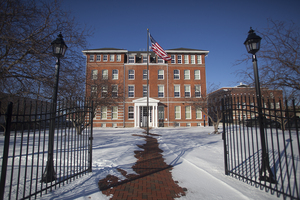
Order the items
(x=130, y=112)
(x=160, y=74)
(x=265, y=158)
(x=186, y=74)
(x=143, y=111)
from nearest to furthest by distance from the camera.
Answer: (x=265, y=158) < (x=143, y=111) < (x=130, y=112) < (x=160, y=74) < (x=186, y=74)

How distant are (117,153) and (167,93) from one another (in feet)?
76.8

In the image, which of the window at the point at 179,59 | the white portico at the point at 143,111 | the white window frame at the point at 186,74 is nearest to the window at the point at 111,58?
the white portico at the point at 143,111

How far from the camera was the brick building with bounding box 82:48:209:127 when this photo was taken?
1167 inches

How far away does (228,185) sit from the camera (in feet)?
14.8

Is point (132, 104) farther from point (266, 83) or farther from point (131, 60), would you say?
point (266, 83)

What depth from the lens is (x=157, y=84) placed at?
30594 mm

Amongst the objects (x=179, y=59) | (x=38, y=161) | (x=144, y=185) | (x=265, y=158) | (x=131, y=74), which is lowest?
(x=144, y=185)

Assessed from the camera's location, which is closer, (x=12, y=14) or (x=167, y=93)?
(x=12, y=14)

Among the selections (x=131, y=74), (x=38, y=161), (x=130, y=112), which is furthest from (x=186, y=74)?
(x=38, y=161)

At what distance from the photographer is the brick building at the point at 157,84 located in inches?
1167

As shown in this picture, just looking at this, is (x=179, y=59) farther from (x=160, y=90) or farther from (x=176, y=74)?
(x=160, y=90)

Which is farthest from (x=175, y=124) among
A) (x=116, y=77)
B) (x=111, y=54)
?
(x=111, y=54)

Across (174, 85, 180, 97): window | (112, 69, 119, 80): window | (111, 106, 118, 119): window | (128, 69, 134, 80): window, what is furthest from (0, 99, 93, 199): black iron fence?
(174, 85, 180, 97): window

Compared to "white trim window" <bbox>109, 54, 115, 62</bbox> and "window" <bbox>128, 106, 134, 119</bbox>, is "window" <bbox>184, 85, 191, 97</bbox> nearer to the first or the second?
"window" <bbox>128, 106, 134, 119</bbox>
